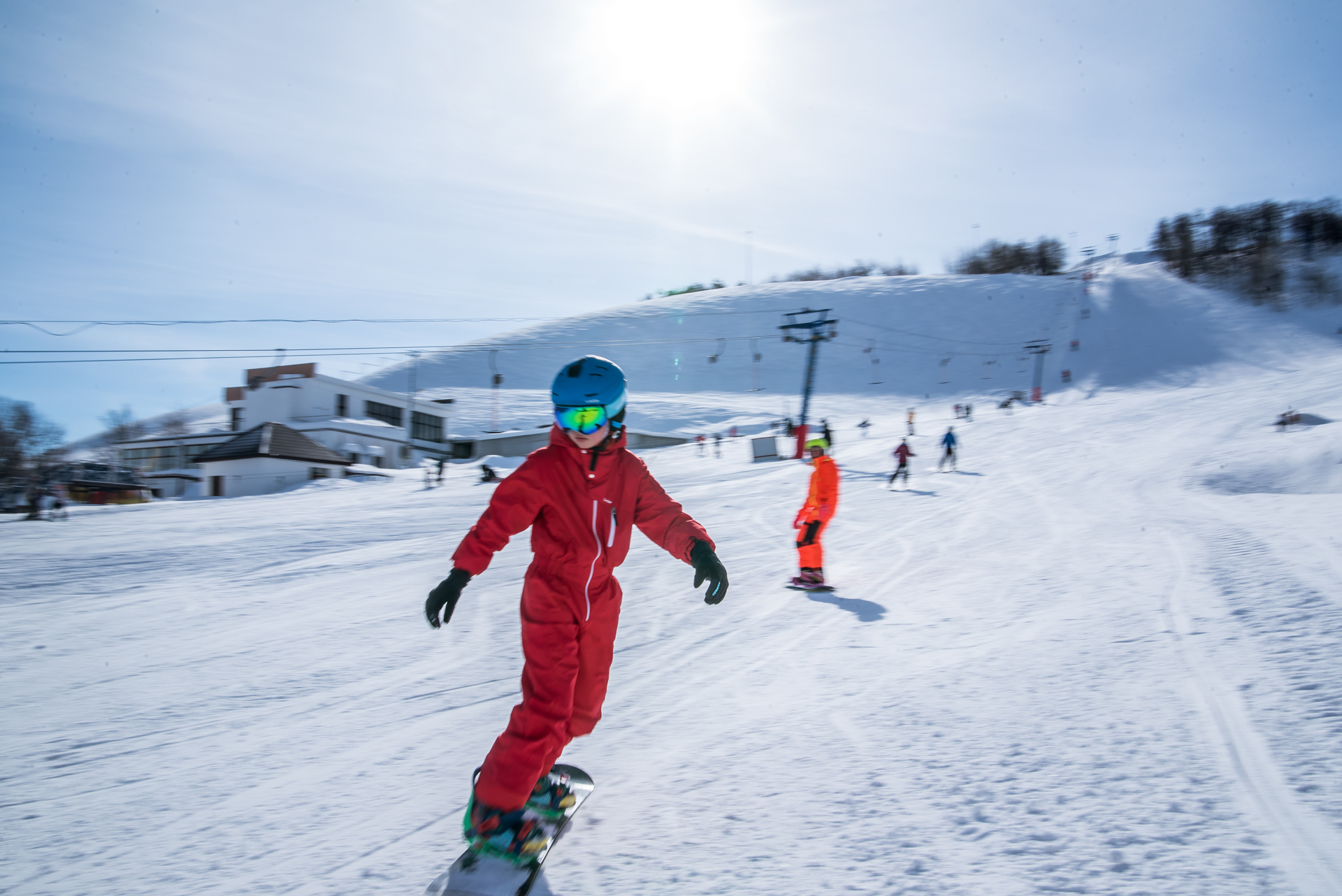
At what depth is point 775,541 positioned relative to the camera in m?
9.47

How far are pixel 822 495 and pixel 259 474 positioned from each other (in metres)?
31.7

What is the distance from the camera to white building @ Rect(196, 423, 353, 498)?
30.8 m

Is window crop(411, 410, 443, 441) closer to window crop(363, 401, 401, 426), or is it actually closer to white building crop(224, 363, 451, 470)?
white building crop(224, 363, 451, 470)

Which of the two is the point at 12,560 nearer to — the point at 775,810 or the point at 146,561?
the point at 146,561

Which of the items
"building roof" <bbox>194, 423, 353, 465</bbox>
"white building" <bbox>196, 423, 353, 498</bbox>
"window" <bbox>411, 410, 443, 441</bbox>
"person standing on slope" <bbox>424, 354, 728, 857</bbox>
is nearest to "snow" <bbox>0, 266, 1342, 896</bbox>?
"person standing on slope" <bbox>424, 354, 728, 857</bbox>

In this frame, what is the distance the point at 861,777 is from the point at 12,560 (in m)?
11.0

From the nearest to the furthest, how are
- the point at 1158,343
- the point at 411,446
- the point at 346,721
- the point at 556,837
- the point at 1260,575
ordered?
the point at 556,837
the point at 346,721
the point at 1260,575
the point at 411,446
the point at 1158,343

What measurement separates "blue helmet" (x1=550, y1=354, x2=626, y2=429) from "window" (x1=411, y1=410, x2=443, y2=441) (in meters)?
49.0

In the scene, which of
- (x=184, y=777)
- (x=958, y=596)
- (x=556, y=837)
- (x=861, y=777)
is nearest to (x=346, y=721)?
(x=184, y=777)

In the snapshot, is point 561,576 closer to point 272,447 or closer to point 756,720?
point 756,720

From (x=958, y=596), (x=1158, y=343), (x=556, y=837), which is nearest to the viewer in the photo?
(x=556, y=837)

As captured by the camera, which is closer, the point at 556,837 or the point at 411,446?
the point at 556,837

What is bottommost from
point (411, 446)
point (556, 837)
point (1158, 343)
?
point (411, 446)

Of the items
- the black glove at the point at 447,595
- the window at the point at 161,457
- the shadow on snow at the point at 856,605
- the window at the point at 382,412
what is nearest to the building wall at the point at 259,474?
the window at the point at 161,457
